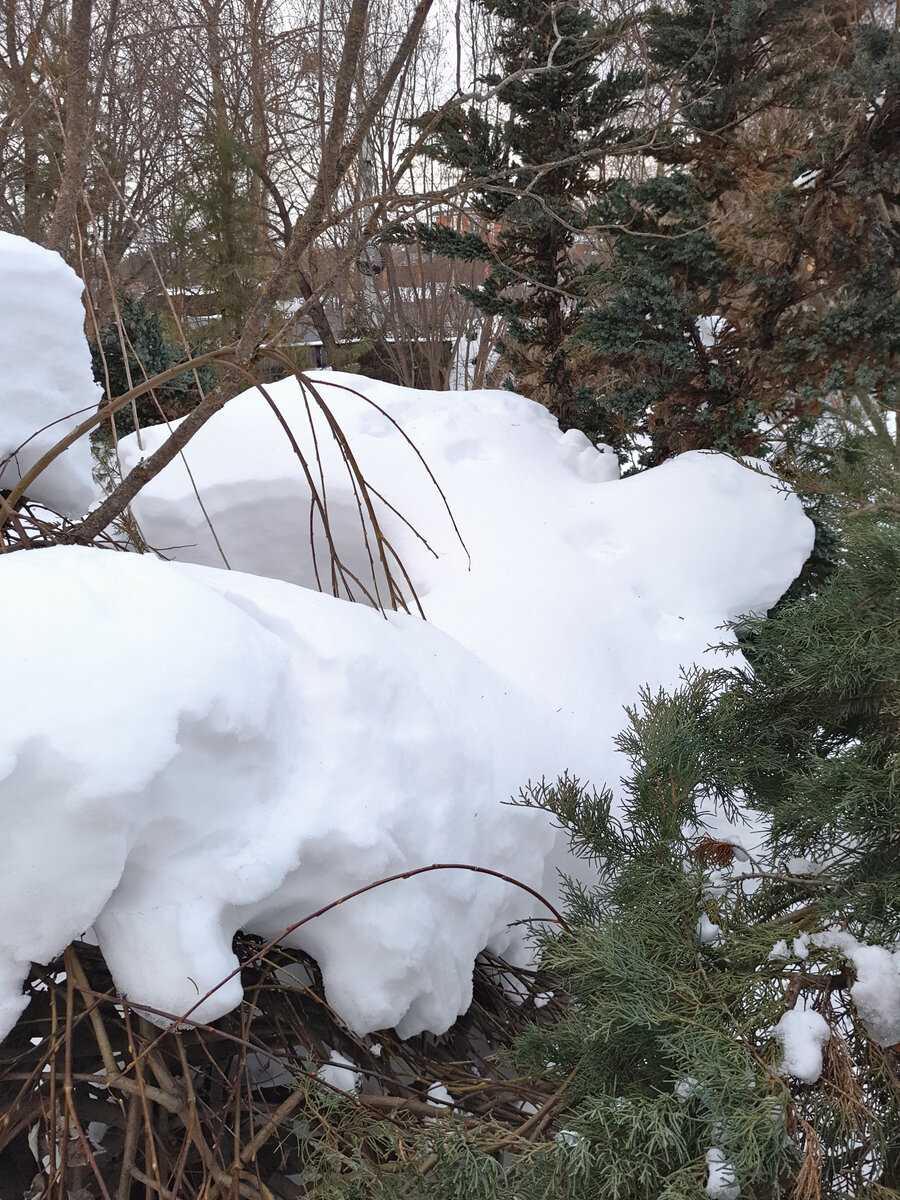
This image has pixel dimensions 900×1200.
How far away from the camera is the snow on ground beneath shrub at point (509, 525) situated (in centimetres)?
167

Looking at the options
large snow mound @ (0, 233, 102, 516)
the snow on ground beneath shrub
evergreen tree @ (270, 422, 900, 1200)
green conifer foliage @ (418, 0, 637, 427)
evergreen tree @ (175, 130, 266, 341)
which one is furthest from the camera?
evergreen tree @ (175, 130, 266, 341)

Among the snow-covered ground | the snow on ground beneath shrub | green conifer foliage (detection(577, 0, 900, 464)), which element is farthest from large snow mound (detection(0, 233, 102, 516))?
green conifer foliage (detection(577, 0, 900, 464))

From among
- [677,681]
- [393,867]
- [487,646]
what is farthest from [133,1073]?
[677,681]

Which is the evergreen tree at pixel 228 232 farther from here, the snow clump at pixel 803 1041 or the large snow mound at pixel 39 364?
the snow clump at pixel 803 1041

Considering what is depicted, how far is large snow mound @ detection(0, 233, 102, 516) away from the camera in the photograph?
3.59ft

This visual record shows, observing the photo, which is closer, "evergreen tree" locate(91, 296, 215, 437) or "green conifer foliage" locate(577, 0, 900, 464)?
"green conifer foliage" locate(577, 0, 900, 464)

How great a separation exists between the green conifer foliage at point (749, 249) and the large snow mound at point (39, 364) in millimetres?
1462

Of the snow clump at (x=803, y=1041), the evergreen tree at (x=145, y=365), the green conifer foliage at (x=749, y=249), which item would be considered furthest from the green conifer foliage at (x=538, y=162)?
the snow clump at (x=803, y=1041)

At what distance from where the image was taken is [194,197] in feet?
15.1

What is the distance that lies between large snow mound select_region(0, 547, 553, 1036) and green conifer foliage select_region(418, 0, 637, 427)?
1990mm

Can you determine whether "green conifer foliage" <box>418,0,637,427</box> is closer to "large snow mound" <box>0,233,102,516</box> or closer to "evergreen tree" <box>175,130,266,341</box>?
"large snow mound" <box>0,233,102,516</box>

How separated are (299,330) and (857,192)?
4808mm

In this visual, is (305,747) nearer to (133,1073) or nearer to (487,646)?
(133,1073)

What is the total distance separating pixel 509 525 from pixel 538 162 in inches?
58.6
